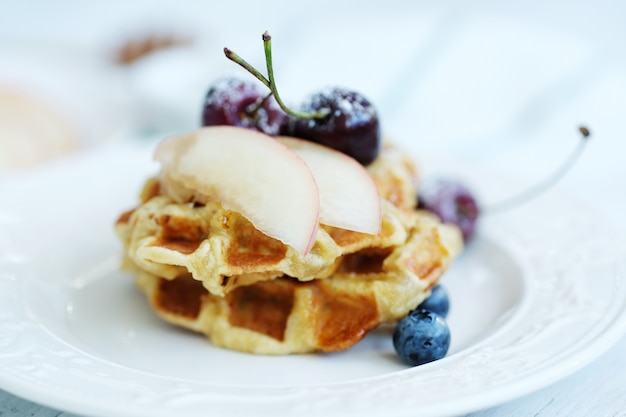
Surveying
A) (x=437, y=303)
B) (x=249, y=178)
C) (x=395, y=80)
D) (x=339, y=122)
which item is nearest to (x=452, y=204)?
(x=437, y=303)

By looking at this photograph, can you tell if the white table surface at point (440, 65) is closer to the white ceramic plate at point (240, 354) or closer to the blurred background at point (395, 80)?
the blurred background at point (395, 80)

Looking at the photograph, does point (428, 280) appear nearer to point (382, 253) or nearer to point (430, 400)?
point (382, 253)

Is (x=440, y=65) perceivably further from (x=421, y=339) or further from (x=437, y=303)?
(x=421, y=339)

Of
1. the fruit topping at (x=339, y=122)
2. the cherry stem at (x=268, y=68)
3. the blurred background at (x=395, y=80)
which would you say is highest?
the cherry stem at (x=268, y=68)

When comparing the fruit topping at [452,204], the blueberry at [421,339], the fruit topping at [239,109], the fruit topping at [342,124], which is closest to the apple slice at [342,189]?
the fruit topping at [342,124]

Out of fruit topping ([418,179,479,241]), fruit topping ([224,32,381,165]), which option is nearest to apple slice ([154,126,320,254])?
fruit topping ([224,32,381,165])

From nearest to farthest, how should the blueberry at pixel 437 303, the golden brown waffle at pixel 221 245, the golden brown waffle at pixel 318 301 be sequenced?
1. the golden brown waffle at pixel 221 245
2. the golden brown waffle at pixel 318 301
3. the blueberry at pixel 437 303
